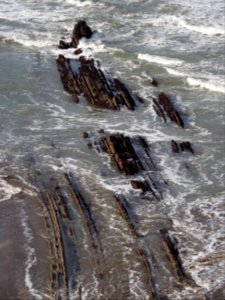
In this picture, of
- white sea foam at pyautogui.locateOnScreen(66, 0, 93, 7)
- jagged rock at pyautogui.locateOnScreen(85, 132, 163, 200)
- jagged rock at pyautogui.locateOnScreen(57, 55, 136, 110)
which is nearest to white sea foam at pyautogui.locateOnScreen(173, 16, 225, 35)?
jagged rock at pyautogui.locateOnScreen(57, 55, 136, 110)

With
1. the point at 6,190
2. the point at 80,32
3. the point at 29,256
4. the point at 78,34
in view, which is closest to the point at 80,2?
the point at 80,32

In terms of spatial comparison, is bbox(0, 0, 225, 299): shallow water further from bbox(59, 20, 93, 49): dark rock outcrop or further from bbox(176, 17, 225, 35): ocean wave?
bbox(59, 20, 93, 49): dark rock outcrop

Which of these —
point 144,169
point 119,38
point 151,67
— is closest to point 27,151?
point 144,169

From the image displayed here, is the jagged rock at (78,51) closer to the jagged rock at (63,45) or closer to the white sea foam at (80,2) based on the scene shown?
the jagged rock at (63,45)

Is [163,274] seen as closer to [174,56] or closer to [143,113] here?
[143,113]

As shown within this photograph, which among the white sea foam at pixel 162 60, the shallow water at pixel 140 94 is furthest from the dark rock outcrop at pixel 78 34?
the white sea foam at pixel 162 60

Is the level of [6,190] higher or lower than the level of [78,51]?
lower

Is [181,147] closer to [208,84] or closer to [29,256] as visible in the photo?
[208,84]
